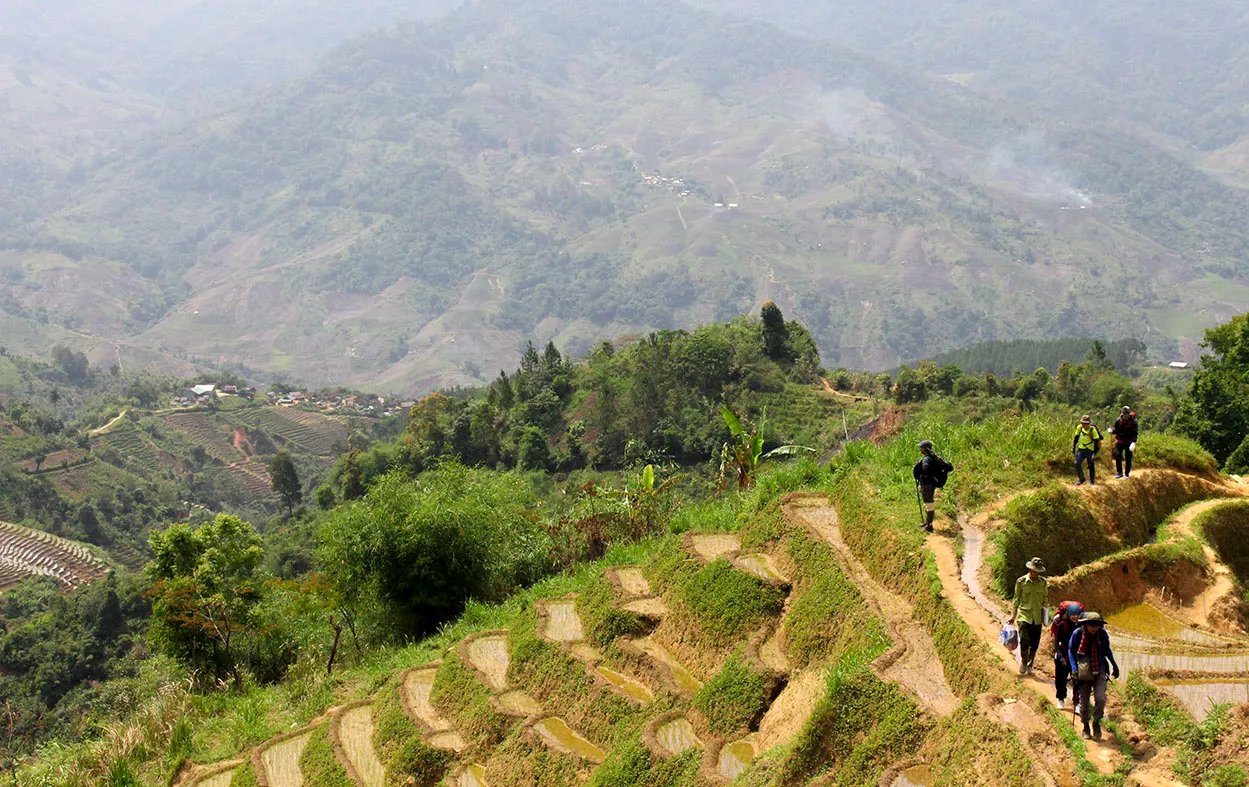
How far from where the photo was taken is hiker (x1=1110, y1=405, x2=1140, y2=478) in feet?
53.6

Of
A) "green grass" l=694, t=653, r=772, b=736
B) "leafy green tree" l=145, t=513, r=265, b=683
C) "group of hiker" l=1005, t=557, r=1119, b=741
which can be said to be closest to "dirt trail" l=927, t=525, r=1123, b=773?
"group of hiker" l=1005, t=557, r=1119, b=741

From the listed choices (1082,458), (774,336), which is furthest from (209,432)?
(1082,458)

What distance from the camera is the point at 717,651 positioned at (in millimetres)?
15688

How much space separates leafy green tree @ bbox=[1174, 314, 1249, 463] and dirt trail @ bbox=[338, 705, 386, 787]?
83.7ft

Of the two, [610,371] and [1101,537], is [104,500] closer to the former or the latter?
[610,371]

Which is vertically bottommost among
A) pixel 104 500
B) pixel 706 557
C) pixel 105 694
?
pixel 104 500

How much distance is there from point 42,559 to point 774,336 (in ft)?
185

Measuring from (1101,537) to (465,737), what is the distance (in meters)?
9.79

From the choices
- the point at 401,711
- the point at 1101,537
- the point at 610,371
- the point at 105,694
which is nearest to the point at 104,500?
the point at 610,371

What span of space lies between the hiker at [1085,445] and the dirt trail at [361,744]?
1156cm

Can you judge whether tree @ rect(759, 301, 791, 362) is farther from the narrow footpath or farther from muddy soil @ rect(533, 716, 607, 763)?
muddy soil @ rect(533, 716, 607, 763)

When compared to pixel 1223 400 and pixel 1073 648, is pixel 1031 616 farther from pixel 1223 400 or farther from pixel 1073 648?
pixel 1223 400

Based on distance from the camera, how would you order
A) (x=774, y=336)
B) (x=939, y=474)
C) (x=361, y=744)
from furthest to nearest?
(x=774, y=336) < (x=361, y=744) < (x=939, y=474)

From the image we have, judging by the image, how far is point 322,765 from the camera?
16641 millimetres
